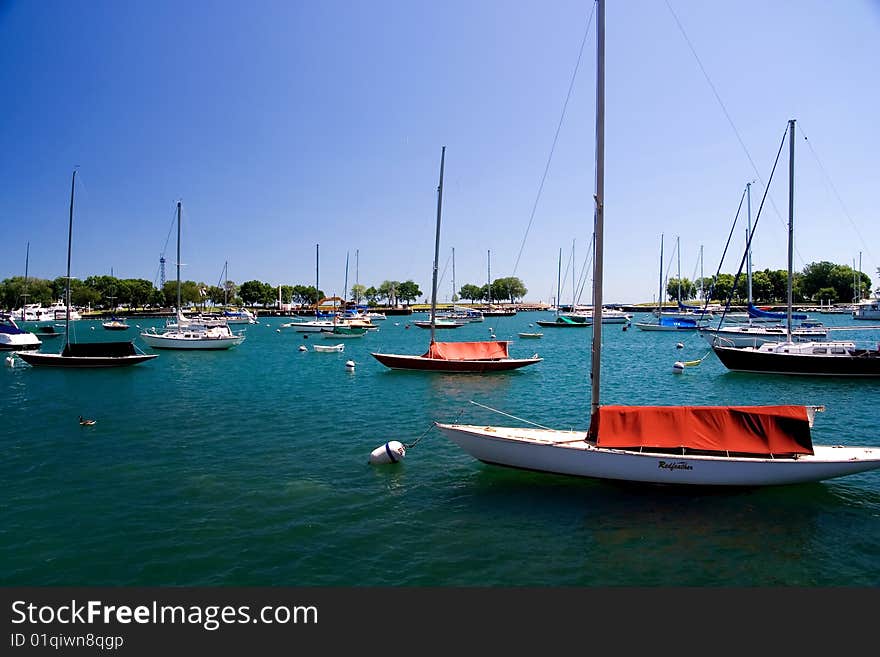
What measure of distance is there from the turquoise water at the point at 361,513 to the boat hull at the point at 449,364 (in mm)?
14362

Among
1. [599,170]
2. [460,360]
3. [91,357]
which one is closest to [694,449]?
[599,170]

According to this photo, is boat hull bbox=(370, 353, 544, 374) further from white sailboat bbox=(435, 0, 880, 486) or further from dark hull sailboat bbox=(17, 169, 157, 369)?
white sailboat bbox=(435, 0, 880, 486)

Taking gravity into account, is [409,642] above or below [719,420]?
below

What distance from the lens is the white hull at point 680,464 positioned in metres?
14.9

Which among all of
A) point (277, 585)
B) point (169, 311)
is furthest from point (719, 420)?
point (169, 311)

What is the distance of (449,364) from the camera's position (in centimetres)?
4438

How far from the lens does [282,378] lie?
43.6 meters

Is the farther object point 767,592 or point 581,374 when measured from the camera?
point 581,374

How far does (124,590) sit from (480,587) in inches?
280

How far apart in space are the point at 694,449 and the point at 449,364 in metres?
29.4

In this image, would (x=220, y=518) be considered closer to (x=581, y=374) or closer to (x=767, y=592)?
(x=767, y=592)

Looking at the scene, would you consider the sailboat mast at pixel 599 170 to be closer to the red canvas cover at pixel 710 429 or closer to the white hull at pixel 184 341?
the red canvas cover at pixel 710 429

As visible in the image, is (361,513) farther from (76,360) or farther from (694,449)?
(76,360)

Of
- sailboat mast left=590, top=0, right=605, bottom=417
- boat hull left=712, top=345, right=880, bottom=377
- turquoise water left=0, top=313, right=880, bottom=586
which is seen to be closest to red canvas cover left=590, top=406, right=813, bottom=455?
sailboat mast left=590, top=0, right=605, bottom=417
